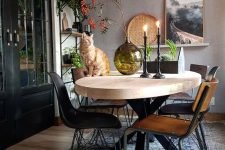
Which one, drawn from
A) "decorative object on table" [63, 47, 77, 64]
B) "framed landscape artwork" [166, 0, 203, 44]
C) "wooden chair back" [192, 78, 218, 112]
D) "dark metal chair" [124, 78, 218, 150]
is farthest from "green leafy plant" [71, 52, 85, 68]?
"wooden chair back" [192, 78, 218, 112]

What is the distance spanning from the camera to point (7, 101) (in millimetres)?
2840

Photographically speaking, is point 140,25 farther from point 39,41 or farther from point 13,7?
point 13,7

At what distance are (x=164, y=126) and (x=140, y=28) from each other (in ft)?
8.55

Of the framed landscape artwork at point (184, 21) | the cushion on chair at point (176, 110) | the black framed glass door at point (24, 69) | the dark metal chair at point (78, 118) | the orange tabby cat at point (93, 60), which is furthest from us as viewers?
the framed landscape artwork at point (184, 21)

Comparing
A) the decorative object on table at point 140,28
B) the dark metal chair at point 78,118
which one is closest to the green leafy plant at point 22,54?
the dark metal chair at point 78,118

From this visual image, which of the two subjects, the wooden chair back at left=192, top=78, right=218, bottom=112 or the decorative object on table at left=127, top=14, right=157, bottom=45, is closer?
the wooden chair back at left=192, top=78, right=218, bottom=112

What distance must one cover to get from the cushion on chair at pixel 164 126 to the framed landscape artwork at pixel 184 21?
2.23 m

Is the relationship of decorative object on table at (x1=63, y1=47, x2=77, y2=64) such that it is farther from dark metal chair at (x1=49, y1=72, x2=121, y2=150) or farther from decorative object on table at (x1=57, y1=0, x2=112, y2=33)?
dark metal chair at (x1=49, y1=72, x2=121, y2=150)

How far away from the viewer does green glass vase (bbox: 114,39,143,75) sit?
2127mm

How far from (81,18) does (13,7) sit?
1.34 metres

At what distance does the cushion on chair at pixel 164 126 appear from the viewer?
5.32 feet

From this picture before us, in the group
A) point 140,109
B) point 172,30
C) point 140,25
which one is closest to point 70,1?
point 140,25

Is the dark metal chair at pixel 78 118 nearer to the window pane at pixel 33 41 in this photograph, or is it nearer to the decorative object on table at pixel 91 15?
the window pane at pixel 33 41

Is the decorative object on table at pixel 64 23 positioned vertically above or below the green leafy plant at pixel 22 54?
above
